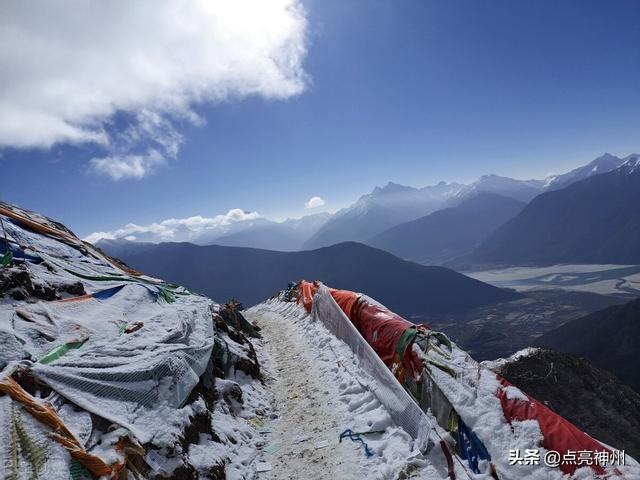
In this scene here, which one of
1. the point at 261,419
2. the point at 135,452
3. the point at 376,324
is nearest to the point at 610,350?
the point at 376,324

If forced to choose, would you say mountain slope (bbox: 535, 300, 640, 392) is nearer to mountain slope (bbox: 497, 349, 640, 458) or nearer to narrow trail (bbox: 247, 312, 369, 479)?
mountain slope (bbox: 497, 349, 640, 458)

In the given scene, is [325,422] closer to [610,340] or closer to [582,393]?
[582,393]

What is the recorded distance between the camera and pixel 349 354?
13844 millimetres

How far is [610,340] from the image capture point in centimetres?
7206

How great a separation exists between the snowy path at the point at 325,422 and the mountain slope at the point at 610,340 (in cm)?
6479

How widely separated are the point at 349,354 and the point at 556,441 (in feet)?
27.6

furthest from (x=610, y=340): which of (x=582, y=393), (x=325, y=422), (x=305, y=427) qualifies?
(x=305, y=427)

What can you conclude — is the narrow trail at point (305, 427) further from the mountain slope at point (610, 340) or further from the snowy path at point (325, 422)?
the mountain slope at point (610, 340)

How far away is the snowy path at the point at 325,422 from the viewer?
752cm

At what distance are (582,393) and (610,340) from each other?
82.3 m

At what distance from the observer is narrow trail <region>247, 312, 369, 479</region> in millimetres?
7688

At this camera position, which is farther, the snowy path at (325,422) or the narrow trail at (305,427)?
the narrow trail at (305,427)

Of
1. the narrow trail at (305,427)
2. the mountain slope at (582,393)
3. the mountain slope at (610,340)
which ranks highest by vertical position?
the narrow trail at (305,427)

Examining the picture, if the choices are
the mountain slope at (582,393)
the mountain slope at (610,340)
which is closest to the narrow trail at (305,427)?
the mountain slope at (582,393)
